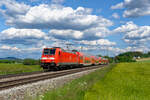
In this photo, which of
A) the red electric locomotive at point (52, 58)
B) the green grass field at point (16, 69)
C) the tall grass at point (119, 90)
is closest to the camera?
the tall grass at point (119, 90)

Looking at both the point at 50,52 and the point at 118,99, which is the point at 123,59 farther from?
the point at 118,99

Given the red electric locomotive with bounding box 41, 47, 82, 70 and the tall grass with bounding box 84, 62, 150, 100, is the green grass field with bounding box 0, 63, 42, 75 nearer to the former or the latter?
the red electric locomotive with bounding box 41, 47, 82, 70

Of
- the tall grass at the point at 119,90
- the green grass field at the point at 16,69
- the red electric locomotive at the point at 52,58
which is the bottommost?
the tall grass at the point at 119,90

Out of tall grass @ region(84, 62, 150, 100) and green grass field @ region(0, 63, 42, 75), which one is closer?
tall grass @ region(84, 62, 150, 100)

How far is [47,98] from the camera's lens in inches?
283

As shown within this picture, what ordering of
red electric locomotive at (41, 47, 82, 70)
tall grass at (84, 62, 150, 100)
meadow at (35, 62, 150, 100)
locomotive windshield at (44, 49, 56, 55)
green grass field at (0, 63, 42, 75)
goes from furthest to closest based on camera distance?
locomotive windshield at (44, 49, 56, 55), red electric locomotive at (41, 47, 82, 70), green grass field at (0, 63, 42, 75), tall grass at (84, 62, 150, 100), meadow at (35, 62, 150, 100)

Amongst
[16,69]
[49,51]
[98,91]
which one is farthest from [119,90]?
[16,69]

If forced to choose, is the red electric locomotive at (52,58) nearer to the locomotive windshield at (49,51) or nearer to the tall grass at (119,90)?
the locomotive windshield at (49,51)

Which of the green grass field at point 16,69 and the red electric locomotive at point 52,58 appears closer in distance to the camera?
the green grass field at point 16,69

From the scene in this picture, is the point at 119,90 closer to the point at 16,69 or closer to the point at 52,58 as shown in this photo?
the point at 52,58

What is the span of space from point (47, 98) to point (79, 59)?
33662 millimetres

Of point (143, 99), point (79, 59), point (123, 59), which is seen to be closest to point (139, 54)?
point (123, 59)

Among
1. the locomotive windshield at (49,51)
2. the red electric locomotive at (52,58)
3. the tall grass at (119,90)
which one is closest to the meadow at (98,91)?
the tall grass at (119,90)

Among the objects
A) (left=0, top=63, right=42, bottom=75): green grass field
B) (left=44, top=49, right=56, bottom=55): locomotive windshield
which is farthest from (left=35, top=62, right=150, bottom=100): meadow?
(left=0, top=63, right=42, bottom=75): green grass field
